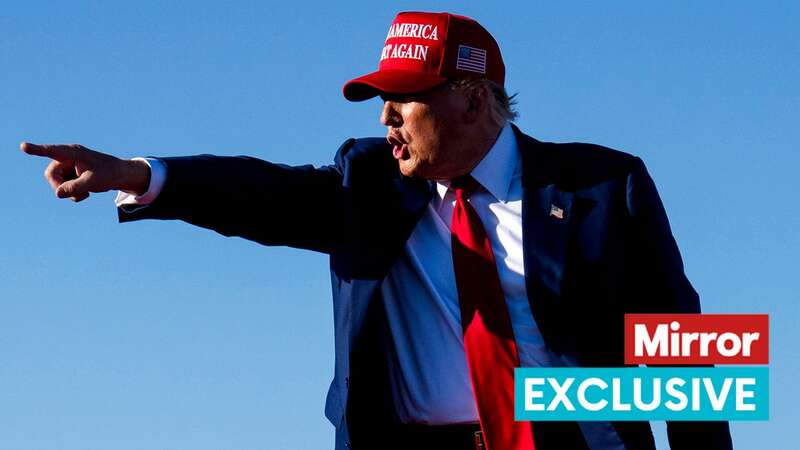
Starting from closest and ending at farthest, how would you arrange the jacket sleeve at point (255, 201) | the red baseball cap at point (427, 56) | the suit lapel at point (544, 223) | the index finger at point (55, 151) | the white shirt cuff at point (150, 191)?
the index finger at point (55, 151), the white shirt cuff at point (150, 191), the jacket sleeve at point (255, 201), the suit lapel at point (544, 223), the red baseball cap at point (427, 56)

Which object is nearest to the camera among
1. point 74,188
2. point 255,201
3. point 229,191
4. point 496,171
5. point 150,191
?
point 74,188

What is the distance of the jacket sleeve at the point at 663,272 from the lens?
7.05 metres

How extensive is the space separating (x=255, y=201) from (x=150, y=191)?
0.63 meters

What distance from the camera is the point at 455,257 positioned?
7105 mm

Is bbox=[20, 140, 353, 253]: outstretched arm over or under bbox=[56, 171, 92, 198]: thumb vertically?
over

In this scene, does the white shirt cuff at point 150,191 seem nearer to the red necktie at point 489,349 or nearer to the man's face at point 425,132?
the man's face at point 425,132

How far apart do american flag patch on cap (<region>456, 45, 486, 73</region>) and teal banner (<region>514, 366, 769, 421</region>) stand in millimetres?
1463

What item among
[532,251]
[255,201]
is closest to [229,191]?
[255,201]

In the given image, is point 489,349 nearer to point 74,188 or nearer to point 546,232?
point 546,232

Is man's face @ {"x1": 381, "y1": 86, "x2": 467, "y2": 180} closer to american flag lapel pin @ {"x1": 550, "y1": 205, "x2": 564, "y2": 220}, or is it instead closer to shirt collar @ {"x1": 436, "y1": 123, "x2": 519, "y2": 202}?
shirt collar @ {"x1": 436, "y1": 123, "x2": 519, "y2": 202}

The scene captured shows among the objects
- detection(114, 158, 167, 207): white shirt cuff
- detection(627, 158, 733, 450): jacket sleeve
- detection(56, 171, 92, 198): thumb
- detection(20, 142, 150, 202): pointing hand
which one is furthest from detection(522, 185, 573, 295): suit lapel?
detection(56, 171, 92, 198): thumb

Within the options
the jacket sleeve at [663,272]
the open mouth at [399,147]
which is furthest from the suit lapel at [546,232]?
the open mouth at [399,147]

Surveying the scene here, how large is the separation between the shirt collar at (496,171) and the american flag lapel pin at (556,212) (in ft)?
0.82

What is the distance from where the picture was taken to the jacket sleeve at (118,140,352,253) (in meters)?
6.51
